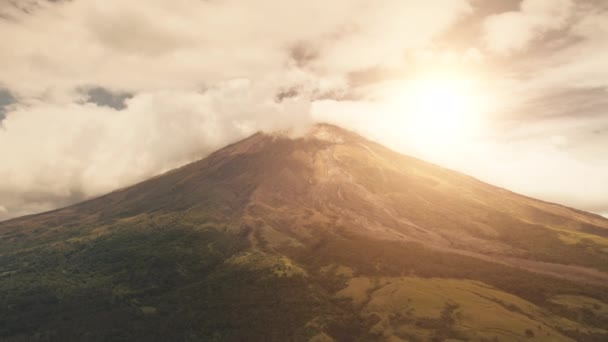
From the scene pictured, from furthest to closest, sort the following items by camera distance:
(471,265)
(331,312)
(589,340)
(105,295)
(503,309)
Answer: (105,295), (471,265), (331,312), (503,309), (589,340)

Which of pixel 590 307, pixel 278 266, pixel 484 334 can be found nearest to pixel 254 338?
pixel 278 266

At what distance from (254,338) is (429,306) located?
68.7 meters

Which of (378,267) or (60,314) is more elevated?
(378,267)

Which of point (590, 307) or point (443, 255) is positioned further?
point (443, 255)

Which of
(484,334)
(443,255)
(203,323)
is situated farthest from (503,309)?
(203,323)

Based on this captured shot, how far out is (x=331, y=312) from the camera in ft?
502

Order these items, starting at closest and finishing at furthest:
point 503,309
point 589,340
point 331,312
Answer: point 589,340
point 503,309
point 331,312

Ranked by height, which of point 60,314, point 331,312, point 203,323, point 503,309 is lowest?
point 60,314

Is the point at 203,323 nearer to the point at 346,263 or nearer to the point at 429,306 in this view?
the point at 346,263

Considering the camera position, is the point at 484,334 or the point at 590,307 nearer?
the point at 484,334

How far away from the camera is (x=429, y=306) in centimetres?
14462

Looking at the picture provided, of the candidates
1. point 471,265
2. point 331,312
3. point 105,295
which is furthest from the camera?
point 105,295

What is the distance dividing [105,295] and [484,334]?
180m

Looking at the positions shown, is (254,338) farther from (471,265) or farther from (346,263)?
(471,265)
